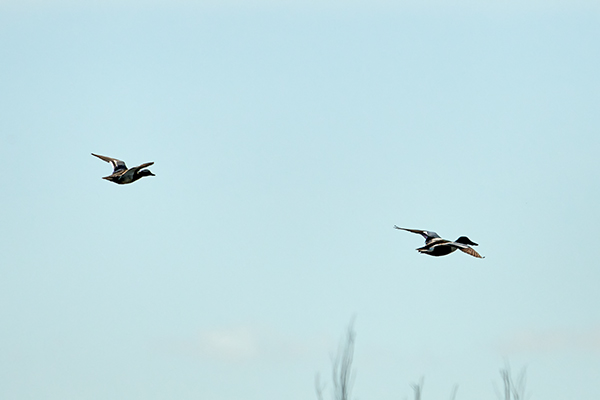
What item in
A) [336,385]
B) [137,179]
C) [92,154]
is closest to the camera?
[336,385]

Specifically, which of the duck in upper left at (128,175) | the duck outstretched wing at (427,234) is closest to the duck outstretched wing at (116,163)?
the duck in upper left at (128,175)

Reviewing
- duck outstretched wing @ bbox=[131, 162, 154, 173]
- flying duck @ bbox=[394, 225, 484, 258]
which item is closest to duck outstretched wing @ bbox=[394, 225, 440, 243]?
flying duck @ bbox=[394, 225, 484, 258]

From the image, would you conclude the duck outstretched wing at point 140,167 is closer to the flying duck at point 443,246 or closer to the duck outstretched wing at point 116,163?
the duck outstretched wing at point 116,163

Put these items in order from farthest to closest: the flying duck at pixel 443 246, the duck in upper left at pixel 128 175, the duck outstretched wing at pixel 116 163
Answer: the duck outstretched wing at pixel 116 163, the duck in upper left at pixel 128 175, the flying duck at pixel 443 246

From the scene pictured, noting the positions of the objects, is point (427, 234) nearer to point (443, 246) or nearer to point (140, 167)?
point (443, 246)

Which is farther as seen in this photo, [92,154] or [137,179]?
[92,154]

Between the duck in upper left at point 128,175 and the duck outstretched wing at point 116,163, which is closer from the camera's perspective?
the duck in upper left at point 128,175

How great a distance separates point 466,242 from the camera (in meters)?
42.4

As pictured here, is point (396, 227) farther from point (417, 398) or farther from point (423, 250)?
point (417, 398)

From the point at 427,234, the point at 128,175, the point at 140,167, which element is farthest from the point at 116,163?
the point at 427,234

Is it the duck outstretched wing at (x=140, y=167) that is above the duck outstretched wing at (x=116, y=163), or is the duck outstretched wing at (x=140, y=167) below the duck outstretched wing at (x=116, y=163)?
below

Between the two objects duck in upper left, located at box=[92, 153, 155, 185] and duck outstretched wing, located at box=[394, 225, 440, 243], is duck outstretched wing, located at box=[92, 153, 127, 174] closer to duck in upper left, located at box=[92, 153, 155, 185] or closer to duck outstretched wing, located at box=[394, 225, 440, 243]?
duck in upper left, located at box=[92, 153, 155, 185]

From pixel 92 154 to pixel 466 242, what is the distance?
65.1ft

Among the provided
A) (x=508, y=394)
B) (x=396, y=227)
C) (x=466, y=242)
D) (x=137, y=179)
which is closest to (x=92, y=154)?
(x=137, y=179)
